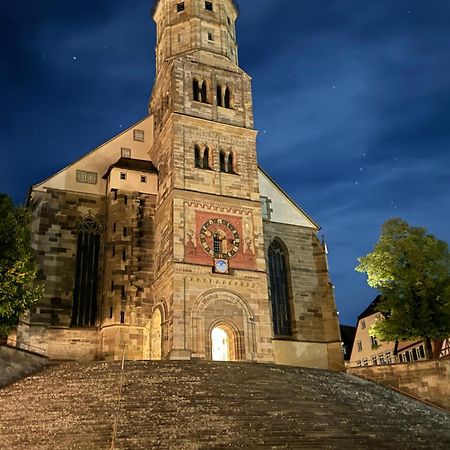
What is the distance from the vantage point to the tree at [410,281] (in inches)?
1198

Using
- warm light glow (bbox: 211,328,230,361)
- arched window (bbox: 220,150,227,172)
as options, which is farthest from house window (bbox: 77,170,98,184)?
warm light glow (bbox: 211,328,230,361)

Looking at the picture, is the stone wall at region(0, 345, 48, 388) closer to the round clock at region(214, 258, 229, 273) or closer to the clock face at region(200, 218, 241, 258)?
the round clock at region(214, 258, 229, 273)

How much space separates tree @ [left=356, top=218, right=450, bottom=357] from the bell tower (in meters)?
6.55

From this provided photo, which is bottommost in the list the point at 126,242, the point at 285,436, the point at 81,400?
the point at 285,436

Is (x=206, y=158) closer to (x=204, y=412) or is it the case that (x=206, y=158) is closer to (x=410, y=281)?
(x=410, y=281)

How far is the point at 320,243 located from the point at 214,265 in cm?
1045

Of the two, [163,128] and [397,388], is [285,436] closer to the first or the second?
[397,388]

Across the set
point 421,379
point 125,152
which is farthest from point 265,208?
point 421,379

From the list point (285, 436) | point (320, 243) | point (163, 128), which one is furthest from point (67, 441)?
point (320, 243)

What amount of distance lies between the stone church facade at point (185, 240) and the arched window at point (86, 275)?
0.20 ft

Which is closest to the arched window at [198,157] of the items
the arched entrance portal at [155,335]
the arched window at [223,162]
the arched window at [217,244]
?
the arched window at [223,162]

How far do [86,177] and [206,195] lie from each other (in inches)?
316

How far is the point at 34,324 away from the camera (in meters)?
30.8

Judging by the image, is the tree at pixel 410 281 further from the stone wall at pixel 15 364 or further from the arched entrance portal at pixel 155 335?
Result: the stone wall at pixel 15 364
